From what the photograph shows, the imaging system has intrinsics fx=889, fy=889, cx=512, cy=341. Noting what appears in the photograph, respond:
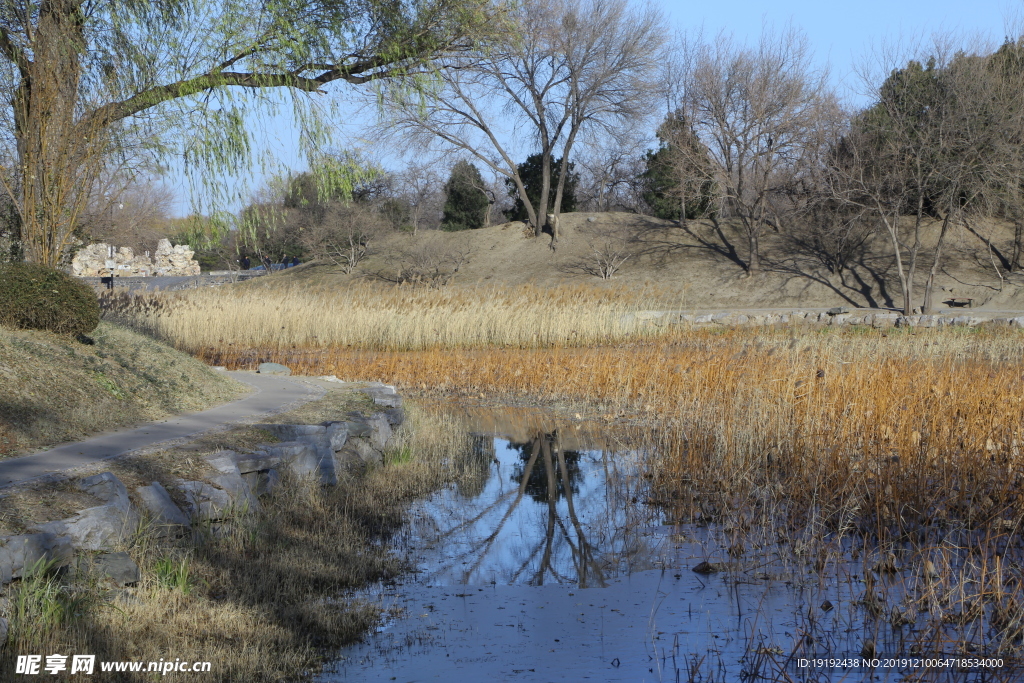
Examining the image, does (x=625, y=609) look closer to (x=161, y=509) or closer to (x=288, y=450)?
(x=161, y=509)

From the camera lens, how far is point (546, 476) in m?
7.70

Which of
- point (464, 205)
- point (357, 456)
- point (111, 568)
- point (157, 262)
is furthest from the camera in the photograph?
point (157, 262)

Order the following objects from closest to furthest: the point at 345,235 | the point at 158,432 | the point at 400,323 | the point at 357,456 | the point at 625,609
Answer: the point at 625,609 → the point at 158,432 → the point at 357,456 → the point at 400,323 → the point at 345,235

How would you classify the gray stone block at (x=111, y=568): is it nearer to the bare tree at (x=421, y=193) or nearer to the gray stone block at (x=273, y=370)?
the gray stone block at (x=273, y=370)

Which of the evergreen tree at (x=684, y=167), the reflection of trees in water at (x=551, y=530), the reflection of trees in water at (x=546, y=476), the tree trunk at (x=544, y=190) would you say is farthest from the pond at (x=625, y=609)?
the tree trunk at (x=544, y=190)

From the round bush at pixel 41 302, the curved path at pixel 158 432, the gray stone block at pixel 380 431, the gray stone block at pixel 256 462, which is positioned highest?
the round bush at pixel 41 302

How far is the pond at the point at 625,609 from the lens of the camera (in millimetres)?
3793

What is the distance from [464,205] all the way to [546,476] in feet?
125

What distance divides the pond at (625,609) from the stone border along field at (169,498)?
0.98 meters

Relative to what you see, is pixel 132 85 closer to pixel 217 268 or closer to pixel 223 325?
pixel 223 325

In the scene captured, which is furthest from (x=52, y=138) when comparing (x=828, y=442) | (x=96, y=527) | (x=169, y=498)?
(x=828, y=442)

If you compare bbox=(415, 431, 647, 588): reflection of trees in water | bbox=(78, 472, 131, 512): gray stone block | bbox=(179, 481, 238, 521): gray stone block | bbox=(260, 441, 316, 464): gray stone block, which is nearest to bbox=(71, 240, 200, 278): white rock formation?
bbox=(415, 431, 647, 588): reflection of trees in water

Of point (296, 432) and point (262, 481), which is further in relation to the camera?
point (296, 432)

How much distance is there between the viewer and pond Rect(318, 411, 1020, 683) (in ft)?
12.4
